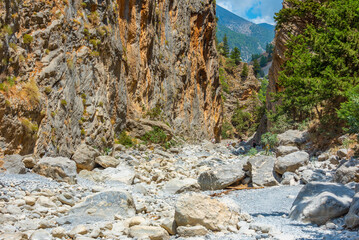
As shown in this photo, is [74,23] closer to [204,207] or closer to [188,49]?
[204,207]

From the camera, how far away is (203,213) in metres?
4.53

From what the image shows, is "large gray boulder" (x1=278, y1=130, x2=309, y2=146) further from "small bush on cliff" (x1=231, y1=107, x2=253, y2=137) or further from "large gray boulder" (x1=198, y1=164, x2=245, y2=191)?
"small bush on cliff" (x1=231, y1=107, x2=253, y2=137)

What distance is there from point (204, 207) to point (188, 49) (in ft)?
75.2

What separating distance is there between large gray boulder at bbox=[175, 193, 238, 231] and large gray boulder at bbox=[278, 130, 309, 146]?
10.4 m

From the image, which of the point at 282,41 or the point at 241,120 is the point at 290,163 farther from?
the point at 241,120

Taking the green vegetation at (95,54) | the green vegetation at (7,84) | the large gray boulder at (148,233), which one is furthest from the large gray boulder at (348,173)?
the green vegetation at (95,54)

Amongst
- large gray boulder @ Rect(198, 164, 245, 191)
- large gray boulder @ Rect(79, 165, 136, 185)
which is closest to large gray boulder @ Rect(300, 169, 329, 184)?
large gray boulder @ Rect(198, 164, 245, 191)

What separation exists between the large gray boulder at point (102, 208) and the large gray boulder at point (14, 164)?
2.32 metres

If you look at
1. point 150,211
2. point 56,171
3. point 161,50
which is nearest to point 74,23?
point 56,171

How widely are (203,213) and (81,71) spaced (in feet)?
26.2

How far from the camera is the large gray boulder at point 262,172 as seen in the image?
345 inches

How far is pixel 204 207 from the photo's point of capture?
462 centimetres

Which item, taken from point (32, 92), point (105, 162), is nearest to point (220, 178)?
point (105, 162)

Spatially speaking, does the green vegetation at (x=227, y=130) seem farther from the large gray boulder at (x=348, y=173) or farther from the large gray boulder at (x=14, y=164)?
the large gray boulder at (x=14, y=164)
